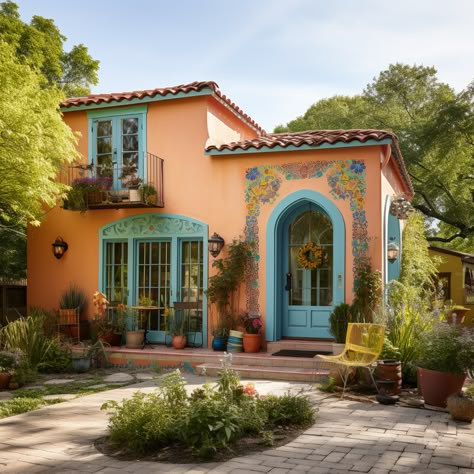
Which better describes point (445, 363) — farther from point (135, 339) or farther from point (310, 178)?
point (135, 339)

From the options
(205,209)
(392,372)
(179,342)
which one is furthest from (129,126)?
(392,372)

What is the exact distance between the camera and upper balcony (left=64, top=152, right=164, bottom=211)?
1141 centimetres

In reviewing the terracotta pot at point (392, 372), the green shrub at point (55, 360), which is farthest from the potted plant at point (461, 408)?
the green shrub at point (55, 360)

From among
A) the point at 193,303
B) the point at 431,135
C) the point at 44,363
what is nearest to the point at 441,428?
the point at 193,303

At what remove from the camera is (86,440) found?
561 cm

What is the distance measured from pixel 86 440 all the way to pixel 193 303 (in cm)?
576

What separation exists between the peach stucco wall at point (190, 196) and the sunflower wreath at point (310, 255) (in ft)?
2.21

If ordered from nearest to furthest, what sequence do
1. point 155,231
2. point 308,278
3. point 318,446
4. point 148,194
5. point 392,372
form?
point 318,446 → point 392,372 → point 308,278 → point 148,194 → point 155,231

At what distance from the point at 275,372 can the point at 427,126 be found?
50.0 feet

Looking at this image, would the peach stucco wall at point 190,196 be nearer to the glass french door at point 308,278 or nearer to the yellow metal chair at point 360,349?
the glass french door at point 308,278

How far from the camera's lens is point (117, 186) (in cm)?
1210

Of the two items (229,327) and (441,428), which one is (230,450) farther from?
(229,327)

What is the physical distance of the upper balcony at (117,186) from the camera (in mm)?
11414

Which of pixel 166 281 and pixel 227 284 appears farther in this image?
pixel 166 281
